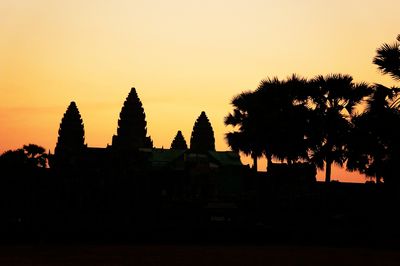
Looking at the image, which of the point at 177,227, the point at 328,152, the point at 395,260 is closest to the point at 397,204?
the point at 328,152

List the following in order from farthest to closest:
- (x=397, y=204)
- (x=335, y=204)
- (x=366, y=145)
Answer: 1. (x=335, y=204)
2. (x=397, y=204)
3. (x=366, y=145)

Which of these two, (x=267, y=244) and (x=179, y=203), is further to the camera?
(x=179, y=203)

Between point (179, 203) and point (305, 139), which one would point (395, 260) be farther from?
point (179, 203)

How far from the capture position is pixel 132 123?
4963 inches

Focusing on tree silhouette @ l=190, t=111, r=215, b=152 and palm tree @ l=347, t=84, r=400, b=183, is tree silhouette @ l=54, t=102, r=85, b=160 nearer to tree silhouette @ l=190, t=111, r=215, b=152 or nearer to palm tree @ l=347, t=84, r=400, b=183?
tree silhouette @ l=190, t=111, r=215, b=152

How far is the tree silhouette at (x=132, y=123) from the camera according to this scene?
410ft

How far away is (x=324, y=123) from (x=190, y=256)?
1358cm

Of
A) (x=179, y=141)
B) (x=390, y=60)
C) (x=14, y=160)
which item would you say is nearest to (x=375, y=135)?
(x=390, y=60)

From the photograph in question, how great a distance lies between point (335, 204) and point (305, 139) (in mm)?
6430

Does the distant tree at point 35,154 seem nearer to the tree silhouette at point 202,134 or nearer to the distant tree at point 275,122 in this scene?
the distant tree at point 275,122

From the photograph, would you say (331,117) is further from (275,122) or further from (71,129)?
(71,129)

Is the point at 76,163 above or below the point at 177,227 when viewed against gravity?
above

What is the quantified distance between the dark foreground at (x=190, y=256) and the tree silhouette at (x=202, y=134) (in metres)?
101

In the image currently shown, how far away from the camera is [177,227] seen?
133 feet
